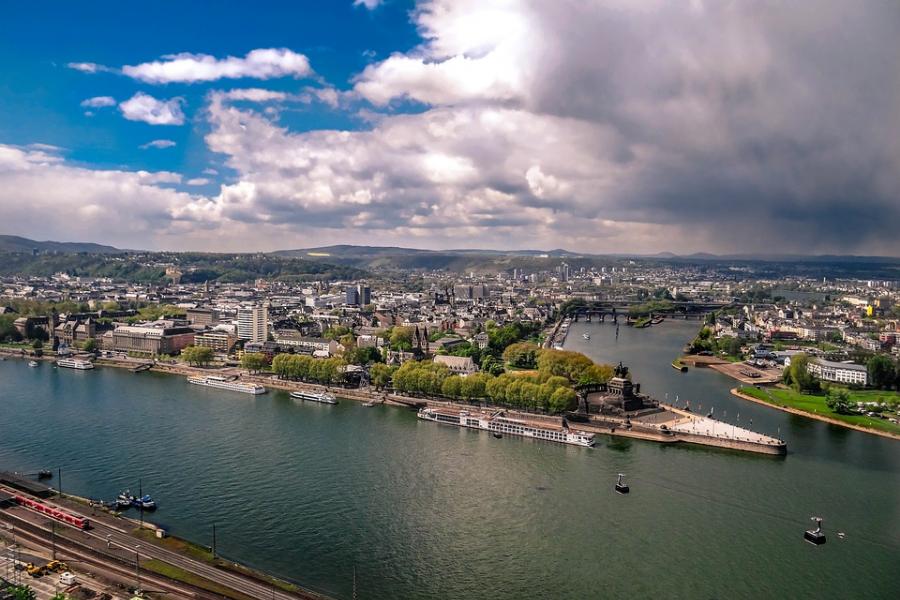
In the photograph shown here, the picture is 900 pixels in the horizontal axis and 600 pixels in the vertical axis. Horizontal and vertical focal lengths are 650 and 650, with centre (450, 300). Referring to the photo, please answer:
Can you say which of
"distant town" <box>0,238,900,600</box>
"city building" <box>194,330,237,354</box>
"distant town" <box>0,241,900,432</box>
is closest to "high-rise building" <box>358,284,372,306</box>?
"distant town" <box>0,241,900,432</box>

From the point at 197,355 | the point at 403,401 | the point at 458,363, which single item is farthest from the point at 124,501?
the point at 197,355

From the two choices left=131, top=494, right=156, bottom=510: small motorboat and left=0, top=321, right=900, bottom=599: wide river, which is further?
left=131, top=494, right=156, bottom=510: small motorboat

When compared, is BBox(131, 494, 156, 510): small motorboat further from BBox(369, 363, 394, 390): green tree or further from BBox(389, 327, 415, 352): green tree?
BBox(389, 327, 415, 352): green tree

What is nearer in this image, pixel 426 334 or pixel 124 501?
pixel 124 501

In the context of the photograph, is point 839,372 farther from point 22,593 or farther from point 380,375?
point 22,593

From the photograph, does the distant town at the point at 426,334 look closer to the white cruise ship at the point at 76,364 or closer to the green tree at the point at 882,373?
the green tree at the point at 882,373
